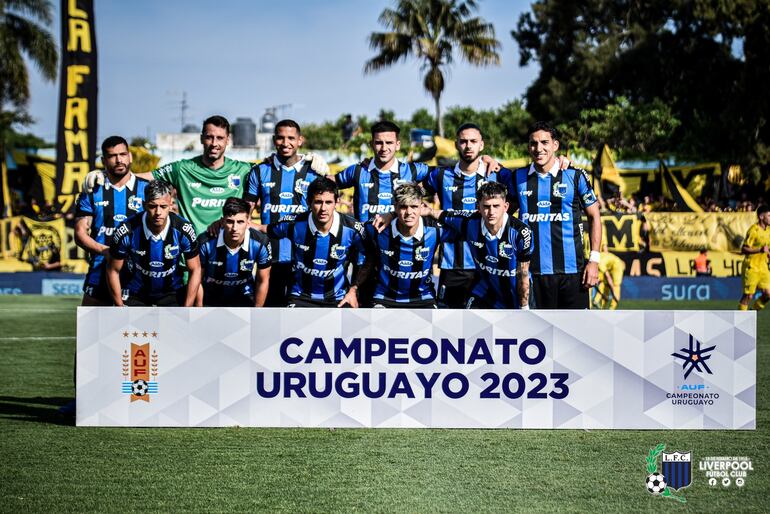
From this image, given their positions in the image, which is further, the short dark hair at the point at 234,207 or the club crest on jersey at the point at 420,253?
the club crest on jersey at the point at 420,253

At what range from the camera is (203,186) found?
8.52 meters

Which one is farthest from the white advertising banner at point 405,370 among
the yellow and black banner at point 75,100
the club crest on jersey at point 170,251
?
the yellow and black banner at point 75,100

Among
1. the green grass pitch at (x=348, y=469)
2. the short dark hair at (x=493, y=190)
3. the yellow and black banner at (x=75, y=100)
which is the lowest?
the green grass pitch at (x=348, y=469)

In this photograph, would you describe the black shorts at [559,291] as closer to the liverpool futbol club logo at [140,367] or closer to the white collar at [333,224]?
the white collar at [333,224]

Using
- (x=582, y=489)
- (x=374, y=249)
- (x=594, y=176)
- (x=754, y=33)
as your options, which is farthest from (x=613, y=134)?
(x=582, y=489)

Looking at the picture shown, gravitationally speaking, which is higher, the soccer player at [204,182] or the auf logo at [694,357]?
the soccer player at [204,182]

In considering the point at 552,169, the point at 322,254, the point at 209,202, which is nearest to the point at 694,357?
the point at 552,169

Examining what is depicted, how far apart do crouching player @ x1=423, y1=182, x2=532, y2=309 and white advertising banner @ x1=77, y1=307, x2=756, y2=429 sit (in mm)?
882

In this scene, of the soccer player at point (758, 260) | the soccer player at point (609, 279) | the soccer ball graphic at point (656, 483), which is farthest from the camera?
the soccer player at point (609, 279)

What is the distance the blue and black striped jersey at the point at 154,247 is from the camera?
7504 millimetres

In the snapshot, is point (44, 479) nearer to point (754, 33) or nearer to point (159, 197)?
point (159, 197)

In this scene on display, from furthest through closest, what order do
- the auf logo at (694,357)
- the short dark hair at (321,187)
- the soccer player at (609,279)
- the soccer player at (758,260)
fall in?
1. the soccer player at (609,279)
2. the soccer player at (758,260)
3. the short dark hair at (321,187)
4. the auf logo at (694,357)

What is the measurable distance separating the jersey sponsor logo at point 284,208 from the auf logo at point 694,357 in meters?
3.39

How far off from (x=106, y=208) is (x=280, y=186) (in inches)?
58.0
